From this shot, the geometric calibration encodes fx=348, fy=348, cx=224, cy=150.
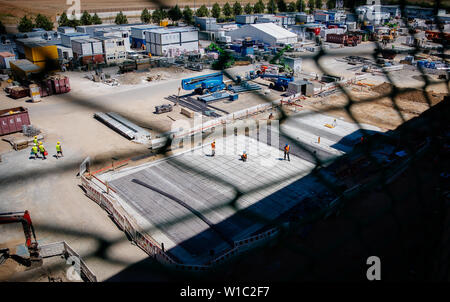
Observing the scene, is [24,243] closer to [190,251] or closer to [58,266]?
[58,266]

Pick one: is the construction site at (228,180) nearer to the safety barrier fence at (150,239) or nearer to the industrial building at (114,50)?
the safety barrier fence at (150,239)

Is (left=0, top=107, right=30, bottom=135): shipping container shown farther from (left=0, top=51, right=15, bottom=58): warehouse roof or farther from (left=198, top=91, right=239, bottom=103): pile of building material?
(left=0, top=51, right=15, bottom=58): warehouse roof

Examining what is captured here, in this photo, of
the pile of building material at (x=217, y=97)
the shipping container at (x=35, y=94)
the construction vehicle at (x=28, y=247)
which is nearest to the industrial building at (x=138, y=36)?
the shipping container at (x=35, y=94)

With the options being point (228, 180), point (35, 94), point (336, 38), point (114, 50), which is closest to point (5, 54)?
point (114, 50)

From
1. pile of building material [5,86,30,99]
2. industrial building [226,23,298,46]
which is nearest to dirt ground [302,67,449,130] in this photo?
industrial building [226,23,298,46]
